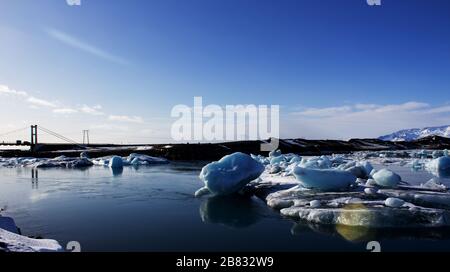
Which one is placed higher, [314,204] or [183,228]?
[314,204]

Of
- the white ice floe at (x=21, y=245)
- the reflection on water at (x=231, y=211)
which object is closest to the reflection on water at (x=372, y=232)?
the reflection on water at (x=231, y=211)

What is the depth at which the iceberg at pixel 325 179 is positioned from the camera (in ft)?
37.2

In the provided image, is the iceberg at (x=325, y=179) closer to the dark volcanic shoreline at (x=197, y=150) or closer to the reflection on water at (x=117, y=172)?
the reflection on water at (x=117, y=172)

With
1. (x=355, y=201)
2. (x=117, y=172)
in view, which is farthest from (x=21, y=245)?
(x=117, y=172)

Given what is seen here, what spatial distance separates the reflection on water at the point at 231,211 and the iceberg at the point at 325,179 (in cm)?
170

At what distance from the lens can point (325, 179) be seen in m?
11.4

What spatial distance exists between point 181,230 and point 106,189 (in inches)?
327

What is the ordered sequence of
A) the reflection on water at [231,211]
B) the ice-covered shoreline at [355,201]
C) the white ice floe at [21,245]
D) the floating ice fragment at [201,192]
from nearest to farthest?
the white ice floe at [21,245], the ice-covered shoreline at [355,201], the reflection on water at [231,211], the floating ice fragment at [201,192]

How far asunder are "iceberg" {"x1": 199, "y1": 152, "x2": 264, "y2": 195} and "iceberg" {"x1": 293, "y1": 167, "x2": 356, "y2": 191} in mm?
2158

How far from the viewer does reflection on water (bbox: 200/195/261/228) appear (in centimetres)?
917

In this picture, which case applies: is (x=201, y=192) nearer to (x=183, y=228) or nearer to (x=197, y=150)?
(x=183, y=228)

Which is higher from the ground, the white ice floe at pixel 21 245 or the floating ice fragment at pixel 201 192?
the white ice floe at pixel 21 245

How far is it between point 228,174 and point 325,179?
3.33 meters
